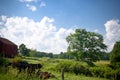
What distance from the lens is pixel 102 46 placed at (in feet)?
187

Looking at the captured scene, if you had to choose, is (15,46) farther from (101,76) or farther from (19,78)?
(19,78)

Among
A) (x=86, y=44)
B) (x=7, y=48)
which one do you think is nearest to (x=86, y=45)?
(x=86, y=44)

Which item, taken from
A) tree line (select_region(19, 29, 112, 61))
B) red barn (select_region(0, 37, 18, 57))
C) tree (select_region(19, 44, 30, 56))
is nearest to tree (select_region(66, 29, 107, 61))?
tree line (select_region(19, 29, 112, 61))

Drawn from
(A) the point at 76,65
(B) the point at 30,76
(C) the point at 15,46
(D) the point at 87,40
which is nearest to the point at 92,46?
(D) the point at 87,40

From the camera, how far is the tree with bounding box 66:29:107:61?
55366mm

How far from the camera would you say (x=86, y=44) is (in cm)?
5622

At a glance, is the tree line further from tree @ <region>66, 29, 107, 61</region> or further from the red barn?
the red barn

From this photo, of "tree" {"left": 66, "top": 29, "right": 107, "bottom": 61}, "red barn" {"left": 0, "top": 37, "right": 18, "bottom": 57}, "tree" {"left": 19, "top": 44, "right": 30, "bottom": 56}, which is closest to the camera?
"red barn" {"left": 0, "top": 37, "right": 18, "bottom": 57}

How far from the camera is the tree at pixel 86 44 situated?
55.4m

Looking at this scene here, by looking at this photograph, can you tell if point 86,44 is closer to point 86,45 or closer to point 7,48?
point 86,45

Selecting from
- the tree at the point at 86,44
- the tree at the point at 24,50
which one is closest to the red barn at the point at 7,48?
the tree at the point at 86,44

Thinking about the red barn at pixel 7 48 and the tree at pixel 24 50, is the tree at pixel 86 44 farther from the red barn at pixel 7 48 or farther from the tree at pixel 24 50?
the tree at pixel 24 50

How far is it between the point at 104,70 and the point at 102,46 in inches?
1175

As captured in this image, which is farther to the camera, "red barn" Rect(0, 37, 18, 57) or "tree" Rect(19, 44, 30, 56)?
"tree" Rect(19, 44, 30, 56)
